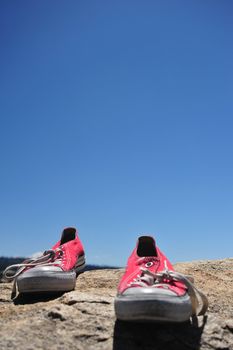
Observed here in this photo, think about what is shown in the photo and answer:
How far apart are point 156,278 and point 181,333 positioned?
0.53 metres

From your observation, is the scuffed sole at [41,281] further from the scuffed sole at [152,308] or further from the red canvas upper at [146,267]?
the scuffed sole at [152,308]

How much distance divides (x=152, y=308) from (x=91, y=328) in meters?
0.81

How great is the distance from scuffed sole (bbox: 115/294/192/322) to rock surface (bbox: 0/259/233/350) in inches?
11.4

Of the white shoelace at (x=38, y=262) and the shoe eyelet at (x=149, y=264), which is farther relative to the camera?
the white shoelace at (x=38, y=262)

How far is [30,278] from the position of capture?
4.38 meters

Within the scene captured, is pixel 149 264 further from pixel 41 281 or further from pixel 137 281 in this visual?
pixel 41 281

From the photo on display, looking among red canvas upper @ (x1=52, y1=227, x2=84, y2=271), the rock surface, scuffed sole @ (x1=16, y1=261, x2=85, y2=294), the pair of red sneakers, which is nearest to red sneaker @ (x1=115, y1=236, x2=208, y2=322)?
the pair of red sneakers

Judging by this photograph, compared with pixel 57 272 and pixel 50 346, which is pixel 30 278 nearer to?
pixel 57 272

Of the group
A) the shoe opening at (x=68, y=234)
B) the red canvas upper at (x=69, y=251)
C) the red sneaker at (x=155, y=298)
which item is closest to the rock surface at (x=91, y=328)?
the red sneaker at (x=155, y=298)

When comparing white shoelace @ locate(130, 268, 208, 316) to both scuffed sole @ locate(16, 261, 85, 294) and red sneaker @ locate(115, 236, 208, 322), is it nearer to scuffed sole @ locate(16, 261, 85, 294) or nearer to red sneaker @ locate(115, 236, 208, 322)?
red sneaker @ locate(115, 236, 208, 322)

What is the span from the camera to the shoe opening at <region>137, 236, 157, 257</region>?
15.2 feet

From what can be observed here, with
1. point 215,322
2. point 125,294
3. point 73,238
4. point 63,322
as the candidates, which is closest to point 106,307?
point 63,322

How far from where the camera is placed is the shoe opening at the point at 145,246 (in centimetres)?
462

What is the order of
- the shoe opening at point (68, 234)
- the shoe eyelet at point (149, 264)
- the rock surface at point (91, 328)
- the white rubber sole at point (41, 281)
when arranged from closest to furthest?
the rock surface at point (91, 328) < the shoe eyelet at point (149, 264) < the white rubber sole at point (41, 281) < the shoe opening at point (68, 234)
